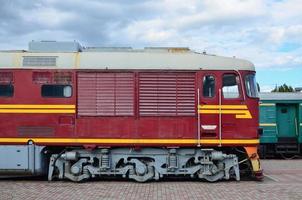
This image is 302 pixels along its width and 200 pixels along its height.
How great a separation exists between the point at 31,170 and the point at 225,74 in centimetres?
624

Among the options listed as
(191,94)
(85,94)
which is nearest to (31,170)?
(85,94)

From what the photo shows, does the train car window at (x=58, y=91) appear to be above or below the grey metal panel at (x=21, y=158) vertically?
above

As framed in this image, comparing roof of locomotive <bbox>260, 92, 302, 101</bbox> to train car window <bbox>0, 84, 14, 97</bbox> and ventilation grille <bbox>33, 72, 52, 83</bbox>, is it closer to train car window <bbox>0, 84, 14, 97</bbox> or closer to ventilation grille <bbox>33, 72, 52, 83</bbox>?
ventilation grille <bbox>33, 72, 52, 83</bbox>

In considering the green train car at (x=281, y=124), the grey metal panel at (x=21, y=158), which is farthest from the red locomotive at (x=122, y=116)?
the green train car at (x=281, y=124)

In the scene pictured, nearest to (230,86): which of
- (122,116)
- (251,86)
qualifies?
(251,86)

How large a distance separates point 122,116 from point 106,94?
794 millimetres

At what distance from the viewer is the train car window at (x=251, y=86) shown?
629 inches

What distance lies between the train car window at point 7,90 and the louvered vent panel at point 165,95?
12.2 feet

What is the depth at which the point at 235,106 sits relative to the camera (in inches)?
624

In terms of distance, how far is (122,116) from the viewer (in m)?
15.7

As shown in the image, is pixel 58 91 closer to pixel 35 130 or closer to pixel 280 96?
pixel 35 130

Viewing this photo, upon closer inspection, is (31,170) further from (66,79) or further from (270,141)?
(270,141)

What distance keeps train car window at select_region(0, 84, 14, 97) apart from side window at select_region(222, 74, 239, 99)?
612cm

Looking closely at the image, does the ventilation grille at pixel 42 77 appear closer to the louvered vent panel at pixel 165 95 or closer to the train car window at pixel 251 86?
the louvered vent panel at pixel 165 95
